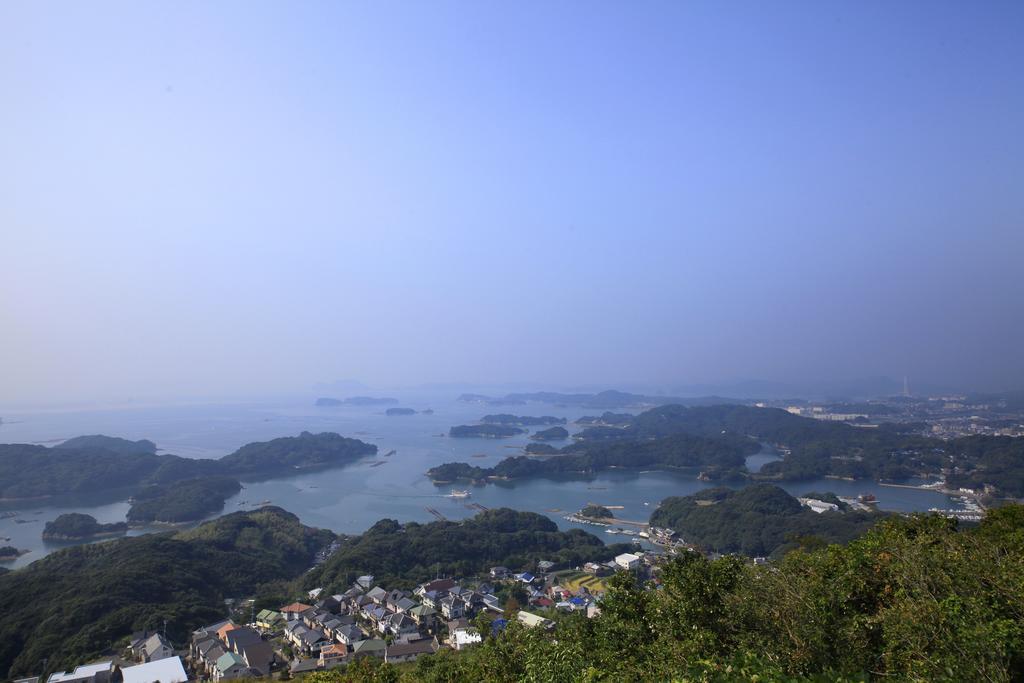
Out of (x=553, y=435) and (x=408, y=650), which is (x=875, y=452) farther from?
(x=408, y=650)

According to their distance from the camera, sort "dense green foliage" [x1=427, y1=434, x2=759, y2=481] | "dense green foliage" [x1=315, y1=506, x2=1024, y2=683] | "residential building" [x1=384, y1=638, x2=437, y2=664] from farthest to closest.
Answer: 1. "dense green foliage" [x1=427, y1=434, x2=759, y2=481]
2. "residential building" [x1=384, y1=638, x2=437, y2=664]
3. "dense green foliage" [x1=315, y1=506, x2=1024, y2=683]

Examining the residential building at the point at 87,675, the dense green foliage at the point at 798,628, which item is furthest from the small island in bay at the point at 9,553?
the dense green foliage at the point at 798,628

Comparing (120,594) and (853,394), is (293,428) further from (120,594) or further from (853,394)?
(853,394)

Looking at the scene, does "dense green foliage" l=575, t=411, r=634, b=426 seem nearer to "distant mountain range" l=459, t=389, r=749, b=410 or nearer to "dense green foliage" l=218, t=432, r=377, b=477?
"distant mountain range" l=459, t=389, r=749, b=410

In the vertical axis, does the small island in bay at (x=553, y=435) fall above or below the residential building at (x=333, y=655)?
below

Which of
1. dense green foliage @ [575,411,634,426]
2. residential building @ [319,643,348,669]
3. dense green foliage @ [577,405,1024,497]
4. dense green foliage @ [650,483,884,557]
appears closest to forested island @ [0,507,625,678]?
residential building @ [319,643,348,669]

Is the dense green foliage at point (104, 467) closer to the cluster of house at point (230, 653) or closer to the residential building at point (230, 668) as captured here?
the cluster of house at point (230, 653)

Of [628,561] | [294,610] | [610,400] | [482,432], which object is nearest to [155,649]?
[294,610]
